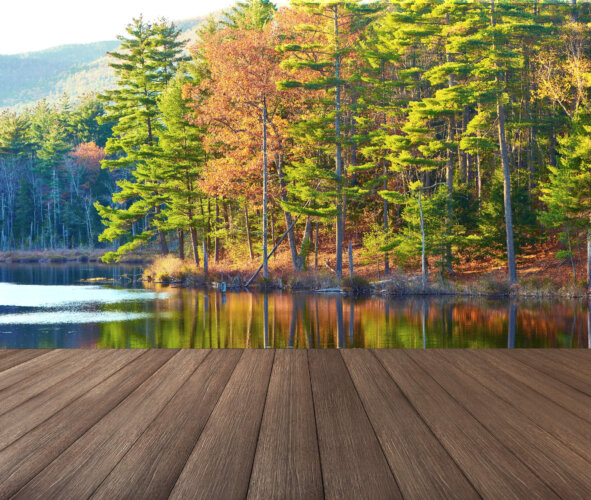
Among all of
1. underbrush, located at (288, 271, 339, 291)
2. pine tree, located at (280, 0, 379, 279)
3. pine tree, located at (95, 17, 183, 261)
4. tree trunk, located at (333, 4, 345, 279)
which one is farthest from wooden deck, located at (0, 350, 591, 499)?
pine tree, located at (95, 17, 183, 261)

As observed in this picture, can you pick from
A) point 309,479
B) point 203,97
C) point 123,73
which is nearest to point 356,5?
point 203,97

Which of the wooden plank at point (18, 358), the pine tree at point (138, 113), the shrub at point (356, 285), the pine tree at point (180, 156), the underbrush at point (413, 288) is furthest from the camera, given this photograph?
the pine tree at point (138, 113)

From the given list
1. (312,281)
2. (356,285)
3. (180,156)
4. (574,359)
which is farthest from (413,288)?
(574,359)

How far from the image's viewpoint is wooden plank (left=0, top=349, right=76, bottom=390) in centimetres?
231

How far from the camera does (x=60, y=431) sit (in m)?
1.67

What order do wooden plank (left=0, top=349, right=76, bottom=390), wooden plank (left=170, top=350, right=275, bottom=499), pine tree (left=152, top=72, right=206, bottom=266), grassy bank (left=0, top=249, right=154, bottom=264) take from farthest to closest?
1. grassy bank (left=0, top=249, right=154, bottom=264)
2. pine tree (left=152, top=72, right=206, bottom=266)
3. wooden plank (left=0, top=349, right=76, bottom=390)
4. wooden plank (left=170, top=350, right=275, bottom=499)

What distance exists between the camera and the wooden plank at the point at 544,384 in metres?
1.95

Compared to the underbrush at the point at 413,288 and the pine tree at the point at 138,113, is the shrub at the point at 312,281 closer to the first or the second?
the underbrush at the point at 413,288

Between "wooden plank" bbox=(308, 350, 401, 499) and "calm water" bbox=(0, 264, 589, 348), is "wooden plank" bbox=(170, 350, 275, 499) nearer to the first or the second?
"wooden plank" bbox=(308, 350, 401, 499)

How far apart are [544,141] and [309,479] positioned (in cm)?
2114

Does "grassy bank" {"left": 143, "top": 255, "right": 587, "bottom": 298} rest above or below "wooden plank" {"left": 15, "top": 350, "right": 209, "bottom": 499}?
below

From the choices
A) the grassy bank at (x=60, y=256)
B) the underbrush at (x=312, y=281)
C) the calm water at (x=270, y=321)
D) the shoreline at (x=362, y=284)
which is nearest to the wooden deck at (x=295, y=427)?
the calm water at (x=270, y=321)

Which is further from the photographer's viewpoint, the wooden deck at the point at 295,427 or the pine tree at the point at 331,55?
the pine tree at the point at 331,55

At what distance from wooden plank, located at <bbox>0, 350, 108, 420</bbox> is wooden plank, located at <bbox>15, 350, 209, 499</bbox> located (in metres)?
0.38
